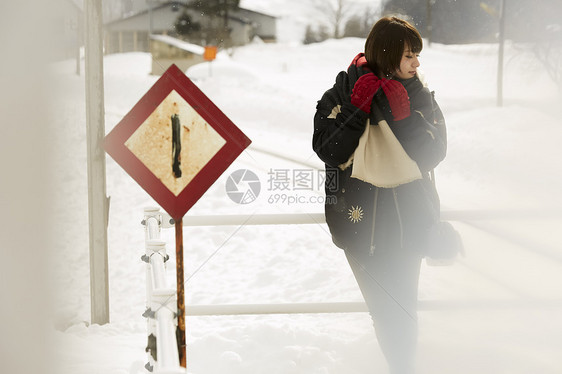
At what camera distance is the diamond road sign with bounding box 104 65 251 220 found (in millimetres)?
1508

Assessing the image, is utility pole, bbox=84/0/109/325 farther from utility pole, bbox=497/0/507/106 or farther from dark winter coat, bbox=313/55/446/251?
utility pole, bbox=497/0/507/106

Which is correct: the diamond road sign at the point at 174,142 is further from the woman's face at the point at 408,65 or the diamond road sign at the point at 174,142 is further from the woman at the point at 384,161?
the woman's face at the point at 408,65

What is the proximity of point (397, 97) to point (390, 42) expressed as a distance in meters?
0.17

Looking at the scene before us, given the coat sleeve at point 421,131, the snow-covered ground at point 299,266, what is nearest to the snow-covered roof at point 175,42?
the snow-covered ground at point 299,266

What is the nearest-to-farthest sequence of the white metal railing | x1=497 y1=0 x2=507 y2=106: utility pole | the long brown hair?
the white metal railing → the long brown hair → x1=497 y1=0 x2=507 y2=106: utility pole

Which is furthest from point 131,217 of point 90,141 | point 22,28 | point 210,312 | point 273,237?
point 22,28

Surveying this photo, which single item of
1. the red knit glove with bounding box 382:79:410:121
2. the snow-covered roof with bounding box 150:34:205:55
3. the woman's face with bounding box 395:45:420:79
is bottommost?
the red knit glove with bounding box 382:79:410:121

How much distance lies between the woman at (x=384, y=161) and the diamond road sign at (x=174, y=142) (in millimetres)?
363

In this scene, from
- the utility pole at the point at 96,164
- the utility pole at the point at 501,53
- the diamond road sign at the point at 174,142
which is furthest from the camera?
the utility pole at the point at 501,53

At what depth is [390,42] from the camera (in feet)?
5.49

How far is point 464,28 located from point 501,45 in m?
0.68

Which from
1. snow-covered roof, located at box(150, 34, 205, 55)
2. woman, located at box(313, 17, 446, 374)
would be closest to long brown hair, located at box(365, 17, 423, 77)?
woman, located at box(313, 17, 446, 374)

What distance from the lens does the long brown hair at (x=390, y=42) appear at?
167 centimetres

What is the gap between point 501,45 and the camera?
503cm
